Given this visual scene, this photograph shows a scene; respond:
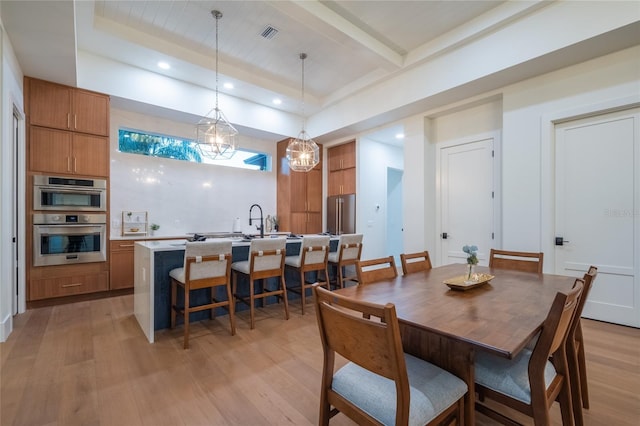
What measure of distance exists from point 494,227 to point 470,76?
2.03 metres

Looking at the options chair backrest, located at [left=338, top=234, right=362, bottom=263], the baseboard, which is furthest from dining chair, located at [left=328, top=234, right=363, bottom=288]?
the baseboard

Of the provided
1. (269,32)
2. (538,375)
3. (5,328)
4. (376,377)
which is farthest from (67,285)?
(538,375)

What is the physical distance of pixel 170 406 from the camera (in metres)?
1.77

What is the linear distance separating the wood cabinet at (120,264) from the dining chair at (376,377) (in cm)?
399

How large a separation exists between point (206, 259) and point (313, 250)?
50.7 inches

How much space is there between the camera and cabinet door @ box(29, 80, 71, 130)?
3.54m

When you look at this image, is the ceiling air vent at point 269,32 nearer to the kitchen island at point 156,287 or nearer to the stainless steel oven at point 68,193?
the kitchen island at point 156,287

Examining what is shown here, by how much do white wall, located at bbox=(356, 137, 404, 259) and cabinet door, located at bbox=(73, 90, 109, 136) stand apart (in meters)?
4.24

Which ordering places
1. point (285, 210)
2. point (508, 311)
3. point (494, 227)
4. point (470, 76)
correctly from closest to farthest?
point (508, 311)
point (470, 76)
point (494, 227)
point (285, 210)

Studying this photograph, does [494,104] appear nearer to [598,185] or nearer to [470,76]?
[470,76]

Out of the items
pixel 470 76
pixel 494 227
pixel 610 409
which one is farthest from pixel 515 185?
pixel 610 409

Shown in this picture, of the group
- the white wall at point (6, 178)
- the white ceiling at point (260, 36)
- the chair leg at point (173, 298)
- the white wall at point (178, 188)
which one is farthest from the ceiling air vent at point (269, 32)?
the chair leg at point (173, 298)

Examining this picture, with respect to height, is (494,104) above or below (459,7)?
below

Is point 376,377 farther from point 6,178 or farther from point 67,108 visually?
point 67,108
